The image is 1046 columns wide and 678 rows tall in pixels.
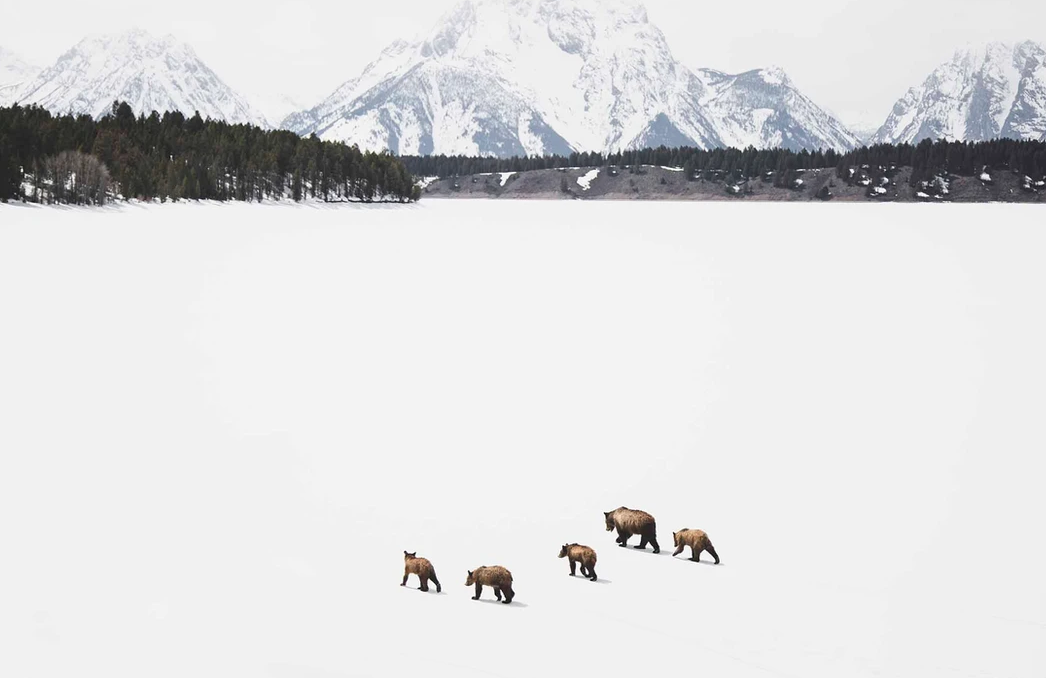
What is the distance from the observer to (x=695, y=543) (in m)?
18.2

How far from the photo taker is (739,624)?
15312 millimetres

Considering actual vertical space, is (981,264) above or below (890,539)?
above

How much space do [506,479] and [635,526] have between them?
5977 mm

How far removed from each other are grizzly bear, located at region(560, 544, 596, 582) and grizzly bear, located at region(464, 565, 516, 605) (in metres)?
1.78

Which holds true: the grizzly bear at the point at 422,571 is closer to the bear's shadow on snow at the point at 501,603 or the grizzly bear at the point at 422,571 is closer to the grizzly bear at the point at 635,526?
the bear's shadow on snow at the point at 501,603

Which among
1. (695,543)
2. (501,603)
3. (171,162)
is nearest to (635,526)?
(695,543)

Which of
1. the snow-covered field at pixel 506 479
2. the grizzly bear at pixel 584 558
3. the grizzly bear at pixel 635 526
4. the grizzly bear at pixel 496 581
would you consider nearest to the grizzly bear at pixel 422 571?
the snow-covered field at pixel 506 479

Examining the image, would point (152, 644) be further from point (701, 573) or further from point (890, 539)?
point (890, 539)

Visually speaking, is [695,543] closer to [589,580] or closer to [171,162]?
[589,580]

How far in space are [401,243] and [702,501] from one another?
268ft

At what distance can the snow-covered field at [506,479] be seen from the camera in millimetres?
14070

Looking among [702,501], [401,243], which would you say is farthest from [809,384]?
[401,243]

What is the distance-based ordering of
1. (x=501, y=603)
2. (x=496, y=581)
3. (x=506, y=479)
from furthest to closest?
(x=506, y=479)
(x=501, y=603)
(x=496, y=581)

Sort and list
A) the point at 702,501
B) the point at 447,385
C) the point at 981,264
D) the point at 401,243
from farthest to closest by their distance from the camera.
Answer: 1. the point at 401,243
2. the point at 981,264
3. the point at 447,385
4. the point at 702,501
